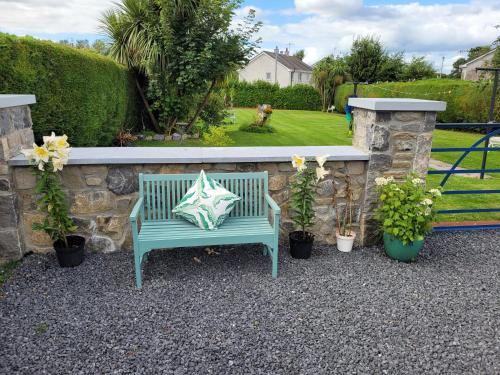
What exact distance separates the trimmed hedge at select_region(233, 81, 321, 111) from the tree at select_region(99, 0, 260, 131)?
16431mm

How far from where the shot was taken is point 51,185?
10.6ft

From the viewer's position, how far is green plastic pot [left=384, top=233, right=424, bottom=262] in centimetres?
357

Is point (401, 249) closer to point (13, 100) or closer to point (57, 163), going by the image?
point (57, 163)

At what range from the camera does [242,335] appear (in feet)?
8.17

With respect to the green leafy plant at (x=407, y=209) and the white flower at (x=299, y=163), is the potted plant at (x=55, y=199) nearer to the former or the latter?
the white flower at (x=299, y=163)

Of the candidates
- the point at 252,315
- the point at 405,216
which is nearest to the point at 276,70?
the point at 405,216

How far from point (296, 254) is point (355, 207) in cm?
86

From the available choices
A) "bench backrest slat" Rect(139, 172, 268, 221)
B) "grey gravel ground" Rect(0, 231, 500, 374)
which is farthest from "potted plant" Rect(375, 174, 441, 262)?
"bench backrest slat" Rect(139, 172, 268, 221)

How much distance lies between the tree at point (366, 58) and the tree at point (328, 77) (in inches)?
96.8

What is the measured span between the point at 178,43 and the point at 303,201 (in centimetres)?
729

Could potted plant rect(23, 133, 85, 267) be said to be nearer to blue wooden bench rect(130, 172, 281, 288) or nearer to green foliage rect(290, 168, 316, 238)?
blue wooden bench rect(130, 172, 281, 288)

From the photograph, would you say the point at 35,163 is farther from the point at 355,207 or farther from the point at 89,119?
the point at 89,119

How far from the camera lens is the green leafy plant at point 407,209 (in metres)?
3.50

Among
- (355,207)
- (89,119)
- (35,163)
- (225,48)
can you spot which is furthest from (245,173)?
(225,48)
